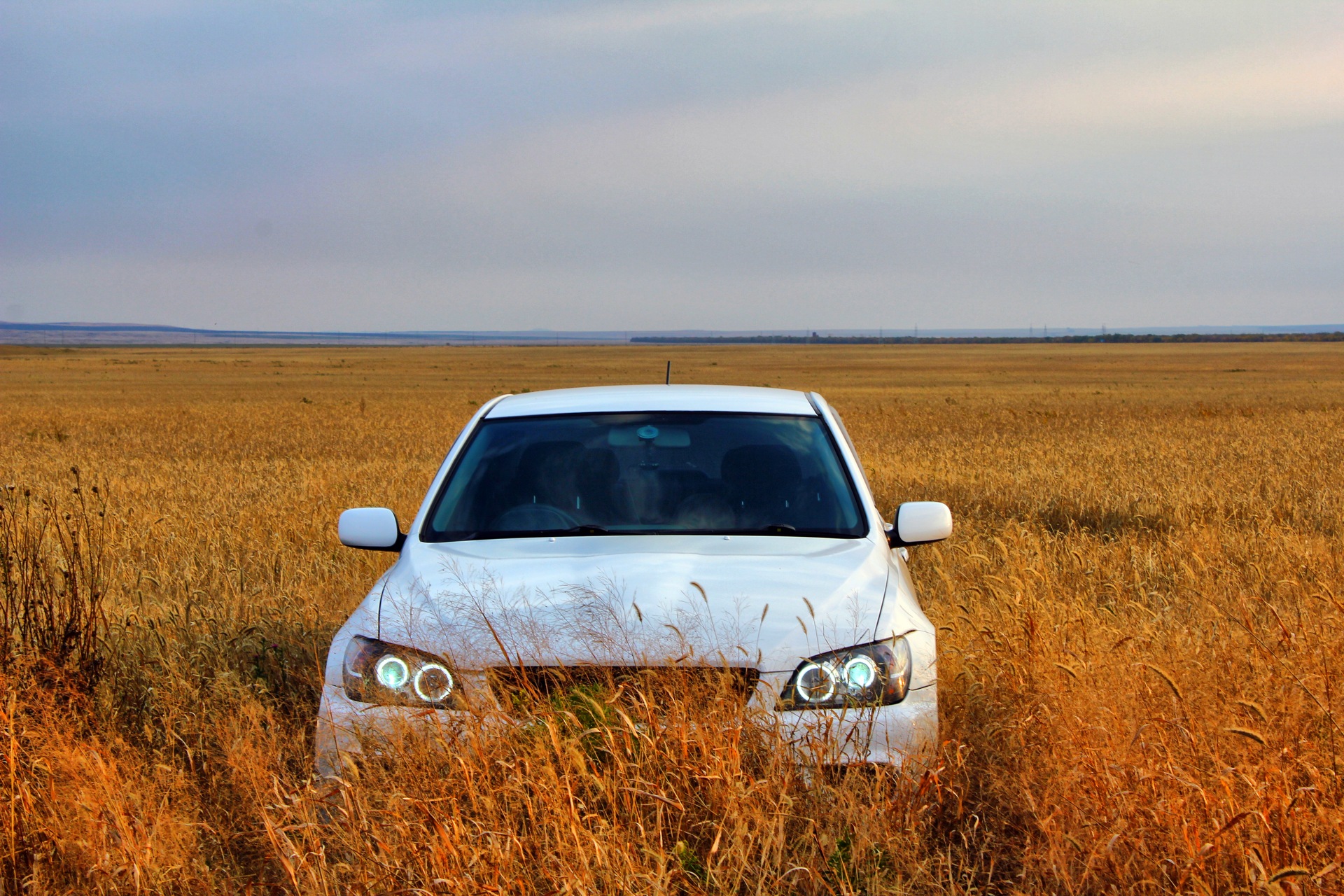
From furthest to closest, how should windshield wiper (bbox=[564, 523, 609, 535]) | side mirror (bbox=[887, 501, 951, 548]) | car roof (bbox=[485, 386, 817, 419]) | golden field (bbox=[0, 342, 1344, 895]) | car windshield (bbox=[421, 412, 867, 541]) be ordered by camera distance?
car roof (bbox=[485, 386, 817, 419])
car windshield (bbox=[421, 412, 867, 541])
side mirror (bbox=[887, 501, 951, 548])
windshield wiper (bbox=[564, 523, 609, 535])
golden field (bbox=[0, 342, 1344, 895])

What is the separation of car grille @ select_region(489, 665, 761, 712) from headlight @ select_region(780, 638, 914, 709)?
121 millimetres

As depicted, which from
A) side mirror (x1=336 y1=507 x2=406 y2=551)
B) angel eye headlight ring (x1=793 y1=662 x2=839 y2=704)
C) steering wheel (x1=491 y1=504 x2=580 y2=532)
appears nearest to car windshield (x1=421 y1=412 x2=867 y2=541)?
steering wheel (x1=491 y1=504 x2=580 y2=532)

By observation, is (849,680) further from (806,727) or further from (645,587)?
(645,587)

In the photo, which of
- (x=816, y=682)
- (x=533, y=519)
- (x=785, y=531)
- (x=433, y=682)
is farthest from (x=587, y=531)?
(x=816, y=682)

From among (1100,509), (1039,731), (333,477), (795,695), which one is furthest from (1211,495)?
(333,477)

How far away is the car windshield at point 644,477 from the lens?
4.12 metres

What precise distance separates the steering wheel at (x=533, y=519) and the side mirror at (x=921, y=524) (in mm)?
1225

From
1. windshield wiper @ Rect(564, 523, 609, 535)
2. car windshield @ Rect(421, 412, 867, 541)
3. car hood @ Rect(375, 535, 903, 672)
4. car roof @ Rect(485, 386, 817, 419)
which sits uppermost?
car roof @ Rect(485, 386, 817, 419)

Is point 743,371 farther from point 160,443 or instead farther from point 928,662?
point 928,662

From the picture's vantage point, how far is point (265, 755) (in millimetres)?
3674

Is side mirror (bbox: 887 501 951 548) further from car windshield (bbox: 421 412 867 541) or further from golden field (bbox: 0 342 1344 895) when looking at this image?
golden field (bbox: 0 342 1344 895)

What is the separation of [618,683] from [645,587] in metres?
0.30

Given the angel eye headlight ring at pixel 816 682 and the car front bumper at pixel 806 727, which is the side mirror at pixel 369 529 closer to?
the car front bumper at pixel 806 727

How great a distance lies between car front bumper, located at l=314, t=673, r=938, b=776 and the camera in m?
2.86
